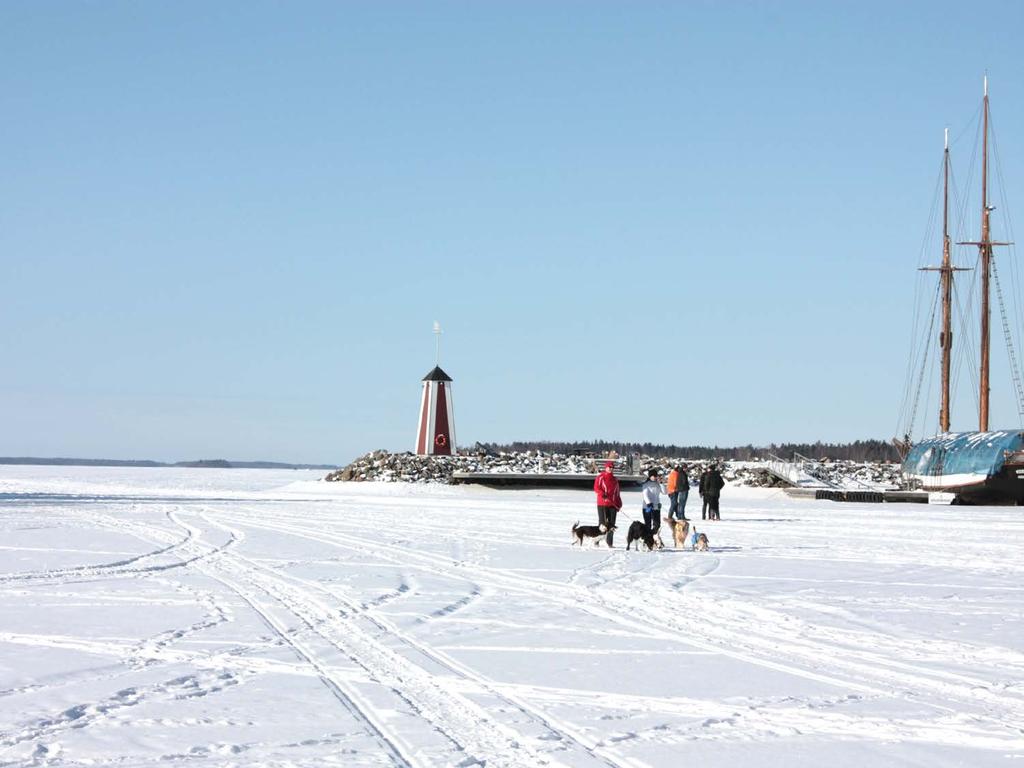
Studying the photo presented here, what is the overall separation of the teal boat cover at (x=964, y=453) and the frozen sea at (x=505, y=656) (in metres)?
26.3

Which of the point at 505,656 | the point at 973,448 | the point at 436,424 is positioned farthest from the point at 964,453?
the point at 505,656

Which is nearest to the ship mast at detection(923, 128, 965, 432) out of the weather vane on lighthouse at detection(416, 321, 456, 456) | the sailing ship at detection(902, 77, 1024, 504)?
the sailing ship at detection(902, 77, 1024, 504)

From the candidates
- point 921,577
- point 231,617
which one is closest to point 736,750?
point 231,617

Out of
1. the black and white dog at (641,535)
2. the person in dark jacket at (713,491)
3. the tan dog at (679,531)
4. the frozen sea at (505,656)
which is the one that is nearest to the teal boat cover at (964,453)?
the person in dark jacket at (713,491)

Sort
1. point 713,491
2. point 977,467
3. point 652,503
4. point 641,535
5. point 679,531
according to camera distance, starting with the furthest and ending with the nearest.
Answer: point 977,467 → point 713,491 → point 652,503 → point 679,531 → point 641,535

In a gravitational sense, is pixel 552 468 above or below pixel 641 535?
above

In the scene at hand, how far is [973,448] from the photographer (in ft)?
154

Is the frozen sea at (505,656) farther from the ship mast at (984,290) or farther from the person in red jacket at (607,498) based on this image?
the ship mast at (984,290)

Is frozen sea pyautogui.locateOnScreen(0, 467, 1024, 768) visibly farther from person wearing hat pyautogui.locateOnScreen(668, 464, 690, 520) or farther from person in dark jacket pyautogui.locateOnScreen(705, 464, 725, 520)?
person in dark jacket pyautogui.locateOnScreen(705, 464, 725, 520)

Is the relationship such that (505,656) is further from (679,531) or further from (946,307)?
(946,307)

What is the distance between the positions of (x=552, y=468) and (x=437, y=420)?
7.41 m

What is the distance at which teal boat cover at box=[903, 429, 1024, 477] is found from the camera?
4506cm

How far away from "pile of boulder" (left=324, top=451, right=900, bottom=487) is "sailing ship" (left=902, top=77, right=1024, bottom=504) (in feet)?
11.6

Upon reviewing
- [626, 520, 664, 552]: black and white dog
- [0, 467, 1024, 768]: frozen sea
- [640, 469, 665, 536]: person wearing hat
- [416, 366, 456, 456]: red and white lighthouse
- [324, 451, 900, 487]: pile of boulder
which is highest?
[416, 366, 456, 456]: red and white lighthouse
